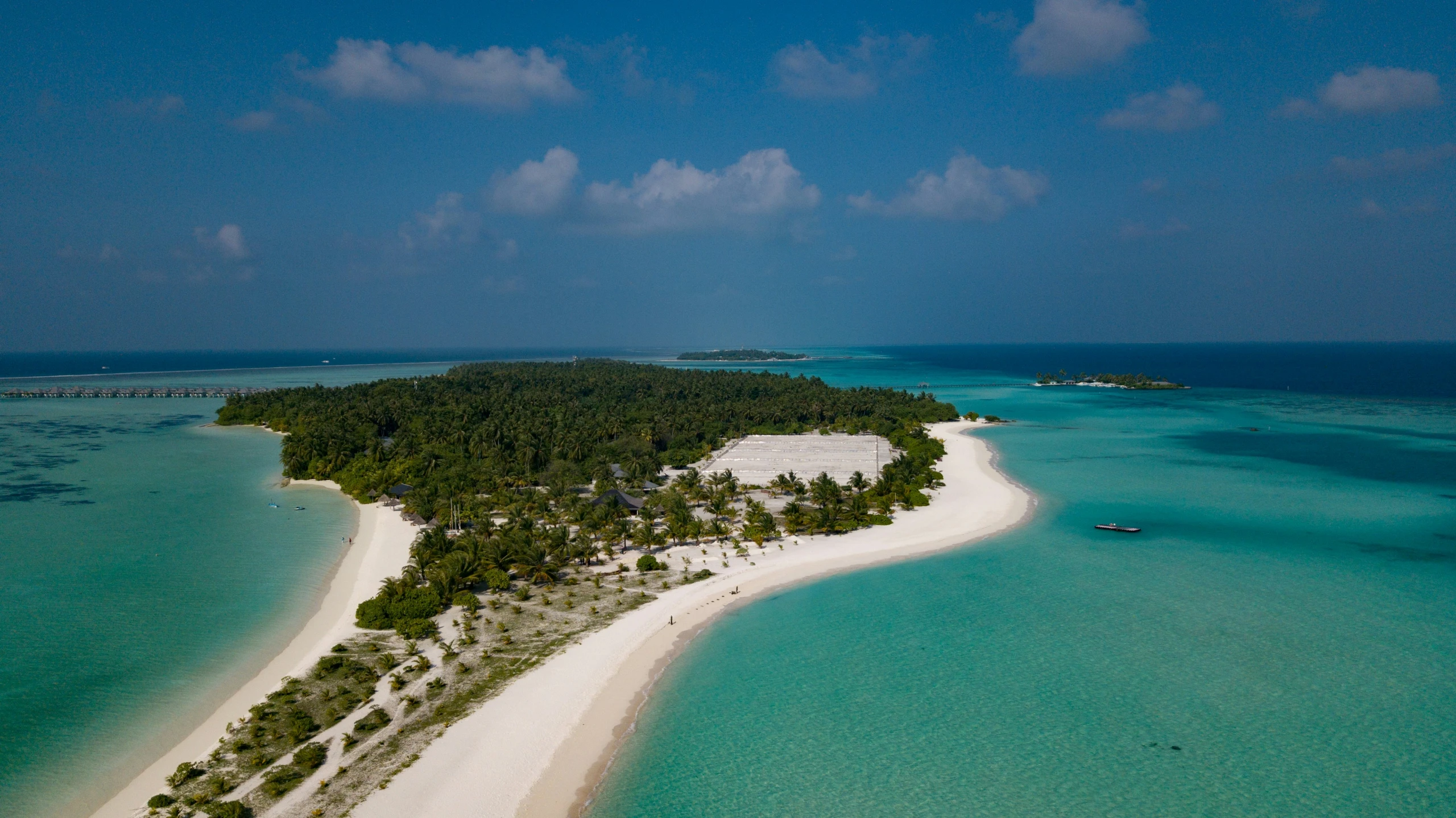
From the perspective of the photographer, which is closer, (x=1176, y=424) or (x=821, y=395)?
(x=1176, y=424)

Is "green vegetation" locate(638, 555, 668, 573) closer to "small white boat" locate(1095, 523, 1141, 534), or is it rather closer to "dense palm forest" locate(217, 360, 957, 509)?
"dense palm forest" locate(217, 360, 957, 509)

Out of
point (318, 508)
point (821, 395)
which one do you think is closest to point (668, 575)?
point (318, 508)

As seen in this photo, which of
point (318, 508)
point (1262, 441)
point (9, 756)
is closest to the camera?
point (9, 756)

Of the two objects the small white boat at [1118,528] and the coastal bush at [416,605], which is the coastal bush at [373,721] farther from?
the small white boat at [1118,528]

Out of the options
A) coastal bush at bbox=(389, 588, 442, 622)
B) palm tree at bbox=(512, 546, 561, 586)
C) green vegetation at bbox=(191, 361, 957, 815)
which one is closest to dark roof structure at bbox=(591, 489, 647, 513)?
green vegetation at bbox=(191, 361, 957, 815)

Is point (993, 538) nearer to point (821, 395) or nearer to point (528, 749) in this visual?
point (528, 749)

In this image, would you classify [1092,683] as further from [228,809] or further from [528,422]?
[528,422]

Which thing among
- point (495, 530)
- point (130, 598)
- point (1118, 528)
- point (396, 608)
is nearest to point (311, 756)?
point (396, 608)
